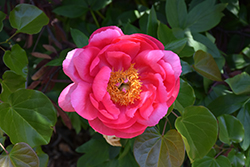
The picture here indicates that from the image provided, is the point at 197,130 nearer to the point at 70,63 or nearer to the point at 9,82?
the point at 70,63

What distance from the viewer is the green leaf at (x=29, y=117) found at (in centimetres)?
76

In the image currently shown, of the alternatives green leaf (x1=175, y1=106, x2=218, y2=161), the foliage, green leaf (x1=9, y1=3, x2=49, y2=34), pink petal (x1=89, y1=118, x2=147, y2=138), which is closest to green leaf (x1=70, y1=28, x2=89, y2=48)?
the foliage

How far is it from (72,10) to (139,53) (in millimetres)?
696

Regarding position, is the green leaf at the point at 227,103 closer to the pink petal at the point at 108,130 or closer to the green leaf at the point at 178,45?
the green leaf at the point at 178,45

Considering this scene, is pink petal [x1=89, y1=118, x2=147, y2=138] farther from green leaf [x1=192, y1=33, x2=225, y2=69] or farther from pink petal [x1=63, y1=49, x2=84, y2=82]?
green leaf [x1=192, y1=33, x2=225, y2=69]

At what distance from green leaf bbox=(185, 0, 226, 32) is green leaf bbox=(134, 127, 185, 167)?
1.90 ft

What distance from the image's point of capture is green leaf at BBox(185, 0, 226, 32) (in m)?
1.10

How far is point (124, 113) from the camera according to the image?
73 centimetres

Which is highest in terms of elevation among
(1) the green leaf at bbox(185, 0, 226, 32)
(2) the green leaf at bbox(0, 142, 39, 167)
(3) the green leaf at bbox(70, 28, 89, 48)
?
(3) the green leaf at bbox(70, 28, 89, 48)

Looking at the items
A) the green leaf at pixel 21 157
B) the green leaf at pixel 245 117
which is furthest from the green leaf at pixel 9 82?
the green leaf at pixel 245 117

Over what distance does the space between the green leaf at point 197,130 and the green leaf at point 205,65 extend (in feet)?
0.67

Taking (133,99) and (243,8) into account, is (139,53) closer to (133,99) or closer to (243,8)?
(133,99)

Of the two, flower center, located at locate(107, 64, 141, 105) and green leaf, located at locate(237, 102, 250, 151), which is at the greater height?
flower center, located at locate(107, 64, 141, 105)

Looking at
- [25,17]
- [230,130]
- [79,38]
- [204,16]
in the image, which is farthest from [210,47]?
[25,17]
